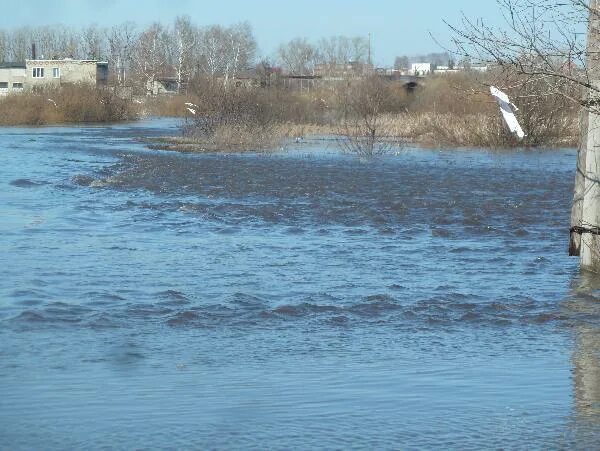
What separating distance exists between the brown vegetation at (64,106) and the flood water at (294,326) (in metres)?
56.4

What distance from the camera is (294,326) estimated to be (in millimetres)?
10297

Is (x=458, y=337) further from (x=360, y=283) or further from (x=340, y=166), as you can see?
(x=340, y=166)

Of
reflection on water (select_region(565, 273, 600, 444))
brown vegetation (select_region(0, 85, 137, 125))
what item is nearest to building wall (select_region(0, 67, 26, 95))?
brown vegetation (select_region(0, 85, 137, 125))

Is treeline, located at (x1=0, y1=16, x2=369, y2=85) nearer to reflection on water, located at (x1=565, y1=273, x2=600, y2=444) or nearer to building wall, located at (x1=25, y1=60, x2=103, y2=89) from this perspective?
building wall, located at (x1=25, y1=60, x2=103, y2=89)

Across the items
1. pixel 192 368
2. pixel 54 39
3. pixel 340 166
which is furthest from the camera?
pixel 54 39

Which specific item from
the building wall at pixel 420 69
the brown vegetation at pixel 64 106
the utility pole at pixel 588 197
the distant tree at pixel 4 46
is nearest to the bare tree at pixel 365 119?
the brown vegetation at pixel 64 106

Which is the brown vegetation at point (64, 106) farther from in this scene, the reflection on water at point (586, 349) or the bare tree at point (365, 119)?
the reflection on water at point (586, 349)

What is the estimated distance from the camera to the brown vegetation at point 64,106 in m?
77.7

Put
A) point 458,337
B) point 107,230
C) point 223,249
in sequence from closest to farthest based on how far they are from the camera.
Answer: point 458,337, point 223,249, point 107,230

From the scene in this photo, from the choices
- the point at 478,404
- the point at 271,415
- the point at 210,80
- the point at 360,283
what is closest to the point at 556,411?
the point at 478,404

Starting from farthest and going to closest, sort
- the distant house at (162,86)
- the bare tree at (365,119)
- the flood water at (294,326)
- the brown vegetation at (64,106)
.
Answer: the distant house at (162,86), the brown vegetation at (64,106), the bare tree at (365,119), the flood water at (294,326)

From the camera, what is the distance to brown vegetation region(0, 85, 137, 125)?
255ft

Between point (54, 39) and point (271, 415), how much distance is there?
182781 mm

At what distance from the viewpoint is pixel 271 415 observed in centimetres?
705
